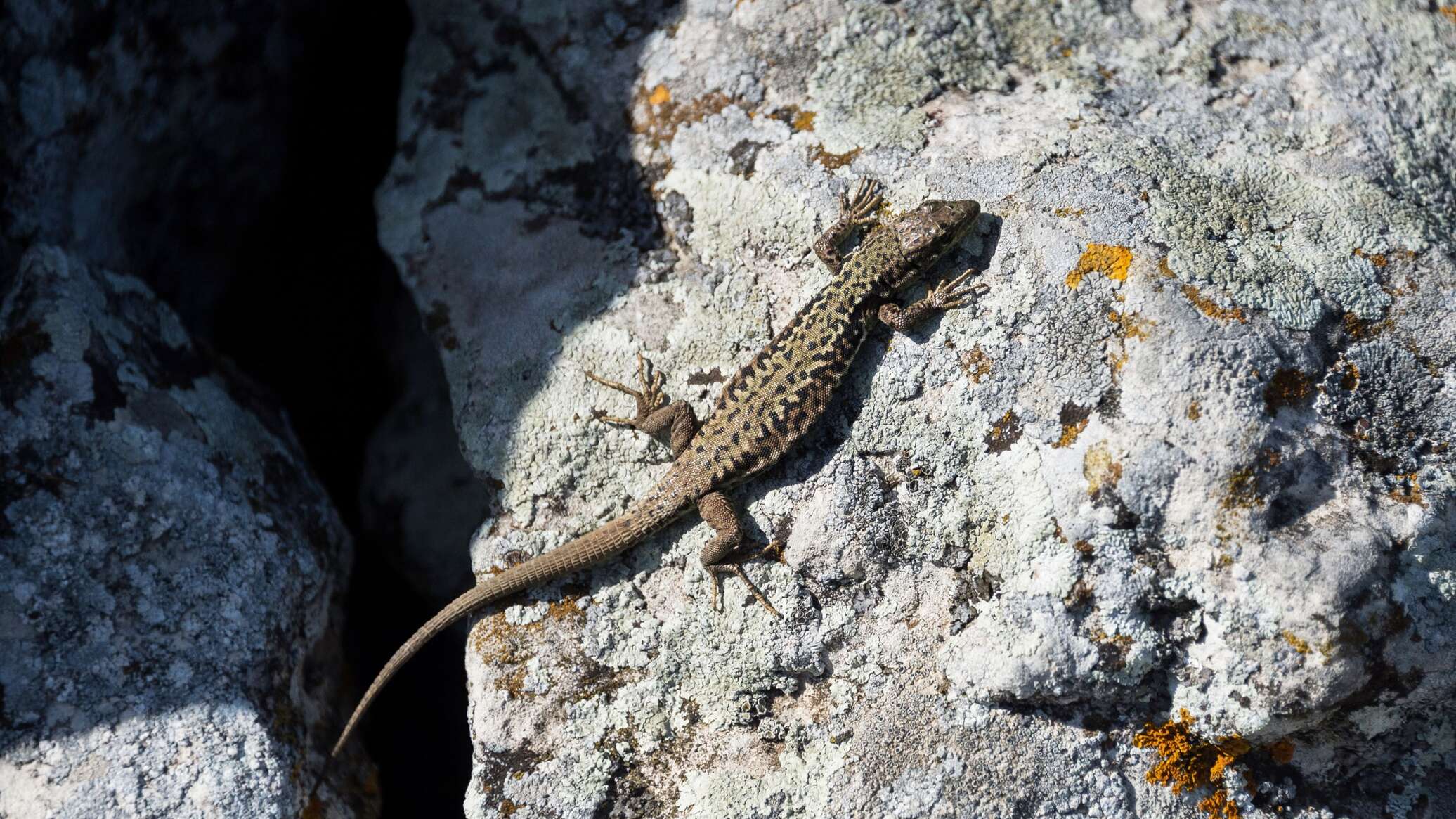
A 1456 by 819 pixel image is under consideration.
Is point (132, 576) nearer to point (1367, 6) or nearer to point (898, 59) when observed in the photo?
point (898, 59)

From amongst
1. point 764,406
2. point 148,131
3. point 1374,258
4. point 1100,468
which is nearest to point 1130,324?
point 1100,468

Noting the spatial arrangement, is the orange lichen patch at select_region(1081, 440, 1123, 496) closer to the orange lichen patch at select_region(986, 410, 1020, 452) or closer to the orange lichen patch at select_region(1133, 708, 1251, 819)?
the orange lichen patch at select_region(986, 410, 1020, 452)

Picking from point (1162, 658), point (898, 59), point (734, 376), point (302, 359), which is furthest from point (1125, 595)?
point (302, 359)

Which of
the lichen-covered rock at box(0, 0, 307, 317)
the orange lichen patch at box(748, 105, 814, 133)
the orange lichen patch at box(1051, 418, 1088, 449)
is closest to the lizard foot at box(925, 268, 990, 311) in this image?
the orange lichen patch at box(1051, 418, 1088, 449)

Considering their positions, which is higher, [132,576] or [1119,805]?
[132,576]

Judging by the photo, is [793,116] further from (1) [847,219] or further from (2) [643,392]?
(2) [643,392]

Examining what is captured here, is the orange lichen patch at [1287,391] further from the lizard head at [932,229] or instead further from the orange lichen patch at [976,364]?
the lizard head at [932,229]
